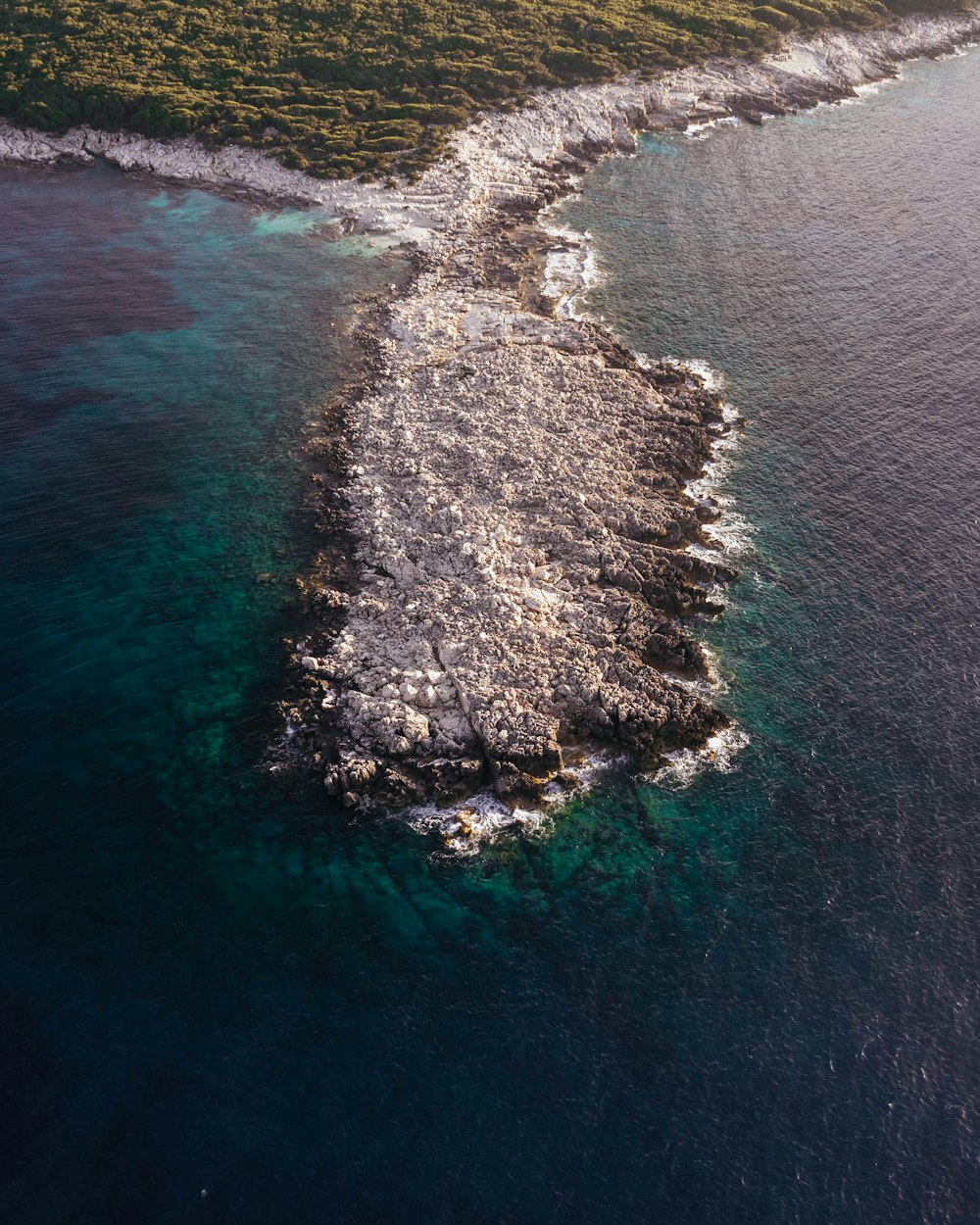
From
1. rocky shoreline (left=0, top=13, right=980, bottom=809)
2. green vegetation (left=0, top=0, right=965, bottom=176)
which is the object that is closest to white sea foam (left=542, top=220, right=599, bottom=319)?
rocky shoreline (left=0, top=13, right=980, bottom=809)

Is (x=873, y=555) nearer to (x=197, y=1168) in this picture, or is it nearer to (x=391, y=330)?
(x=391, y=330)

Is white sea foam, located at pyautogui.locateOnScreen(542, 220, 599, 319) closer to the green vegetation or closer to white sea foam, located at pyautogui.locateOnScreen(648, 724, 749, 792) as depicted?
the green vegetation

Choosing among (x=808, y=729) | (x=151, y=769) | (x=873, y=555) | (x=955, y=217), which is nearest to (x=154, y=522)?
(x=151, y=769)

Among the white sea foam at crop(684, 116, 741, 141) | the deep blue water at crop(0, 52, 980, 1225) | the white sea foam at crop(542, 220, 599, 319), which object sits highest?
the white sea foam at crop(684, 116, 741, 141)

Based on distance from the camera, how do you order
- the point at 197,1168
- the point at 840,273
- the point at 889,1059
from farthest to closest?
the point at 840,273 → the point at 889,1059 → the point at 197,1168

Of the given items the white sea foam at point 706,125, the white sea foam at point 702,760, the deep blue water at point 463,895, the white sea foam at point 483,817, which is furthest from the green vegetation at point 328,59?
the white sea foam at point 483,817
